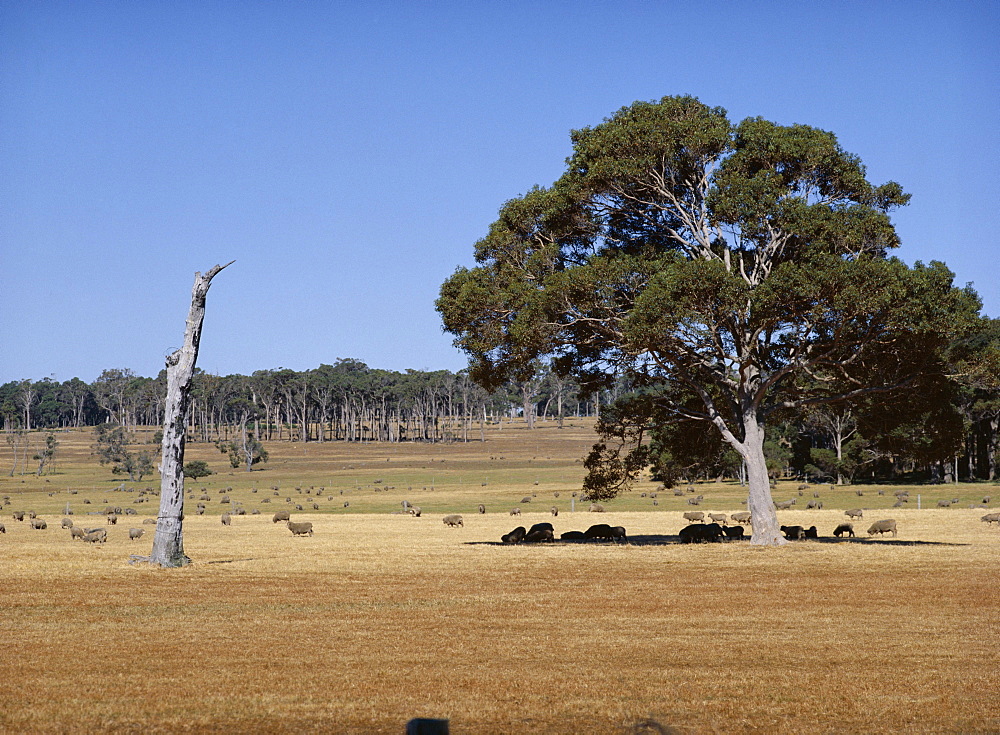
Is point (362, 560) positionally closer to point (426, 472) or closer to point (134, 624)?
point (134, 624)

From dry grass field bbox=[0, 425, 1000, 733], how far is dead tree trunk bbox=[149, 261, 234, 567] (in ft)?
5.59

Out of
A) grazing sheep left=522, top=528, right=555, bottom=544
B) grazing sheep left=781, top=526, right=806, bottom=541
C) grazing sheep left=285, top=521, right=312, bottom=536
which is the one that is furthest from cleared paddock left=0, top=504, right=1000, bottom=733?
grazing sheep left=285, top=521, right=312, bottom=536

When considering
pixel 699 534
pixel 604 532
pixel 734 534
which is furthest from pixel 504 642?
pixel 734 534

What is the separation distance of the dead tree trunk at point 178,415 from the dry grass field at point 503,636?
170 centimetres

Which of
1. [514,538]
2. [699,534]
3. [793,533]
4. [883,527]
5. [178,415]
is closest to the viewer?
[178,415]

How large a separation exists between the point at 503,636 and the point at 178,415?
653 inches

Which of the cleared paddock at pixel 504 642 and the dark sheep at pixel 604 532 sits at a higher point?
the cleared paddock at pixel 504 642

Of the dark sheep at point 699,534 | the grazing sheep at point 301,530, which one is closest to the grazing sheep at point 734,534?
the dark sheep at point 699,534

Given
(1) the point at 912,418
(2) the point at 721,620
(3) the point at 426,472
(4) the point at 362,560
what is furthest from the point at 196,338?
(3) the point at 426,472

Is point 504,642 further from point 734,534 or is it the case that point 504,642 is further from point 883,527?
point 883,527

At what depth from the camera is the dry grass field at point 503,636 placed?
11.3 metres

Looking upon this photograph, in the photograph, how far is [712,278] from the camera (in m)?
30.0

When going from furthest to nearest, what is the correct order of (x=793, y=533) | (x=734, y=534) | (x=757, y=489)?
(x=793, y=533) < (x=734, y=534) < (x=757, y=489)

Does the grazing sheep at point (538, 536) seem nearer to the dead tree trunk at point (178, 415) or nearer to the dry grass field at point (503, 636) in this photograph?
the dry grass field at point (503, 636)
